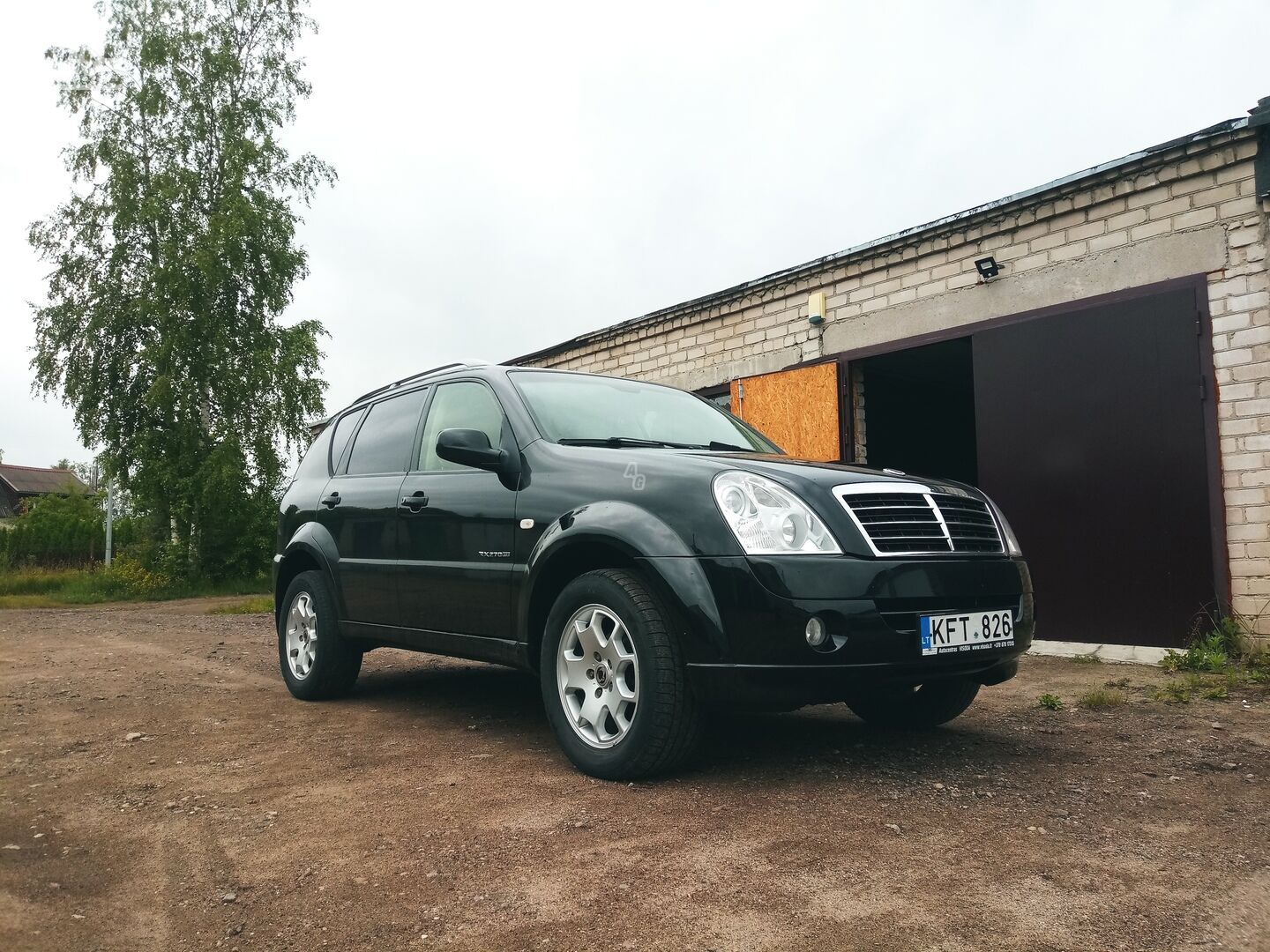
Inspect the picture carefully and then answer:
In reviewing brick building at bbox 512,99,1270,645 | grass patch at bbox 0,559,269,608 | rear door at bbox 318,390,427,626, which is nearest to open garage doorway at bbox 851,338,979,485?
brick building at bbox 512,99,1270,645

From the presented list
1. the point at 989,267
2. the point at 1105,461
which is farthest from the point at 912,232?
the point at 1105,461

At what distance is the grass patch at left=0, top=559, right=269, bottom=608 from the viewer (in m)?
20.1

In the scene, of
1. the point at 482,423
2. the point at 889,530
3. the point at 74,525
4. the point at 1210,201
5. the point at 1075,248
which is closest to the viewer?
the point at 889,530

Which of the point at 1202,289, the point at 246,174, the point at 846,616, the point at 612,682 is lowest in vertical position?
the point at 612,682

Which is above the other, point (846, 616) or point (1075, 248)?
point (1075, 248)

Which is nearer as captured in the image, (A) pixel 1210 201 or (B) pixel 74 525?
(A) pixel 1210 201

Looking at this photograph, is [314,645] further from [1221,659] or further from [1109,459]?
[1109,459]

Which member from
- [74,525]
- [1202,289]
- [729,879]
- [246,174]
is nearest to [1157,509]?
[1202,289]

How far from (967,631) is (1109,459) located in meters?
4.63

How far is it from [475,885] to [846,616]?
4.89 ft

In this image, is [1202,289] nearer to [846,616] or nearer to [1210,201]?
[1210,201]

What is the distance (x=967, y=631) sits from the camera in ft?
12.0

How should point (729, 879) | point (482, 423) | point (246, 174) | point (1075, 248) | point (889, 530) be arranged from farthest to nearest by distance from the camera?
point (246, 174) < point (1075, 248) < point (482, 423) < point (889, 530) < point (729, 879)

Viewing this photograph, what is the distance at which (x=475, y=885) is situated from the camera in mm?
2668
